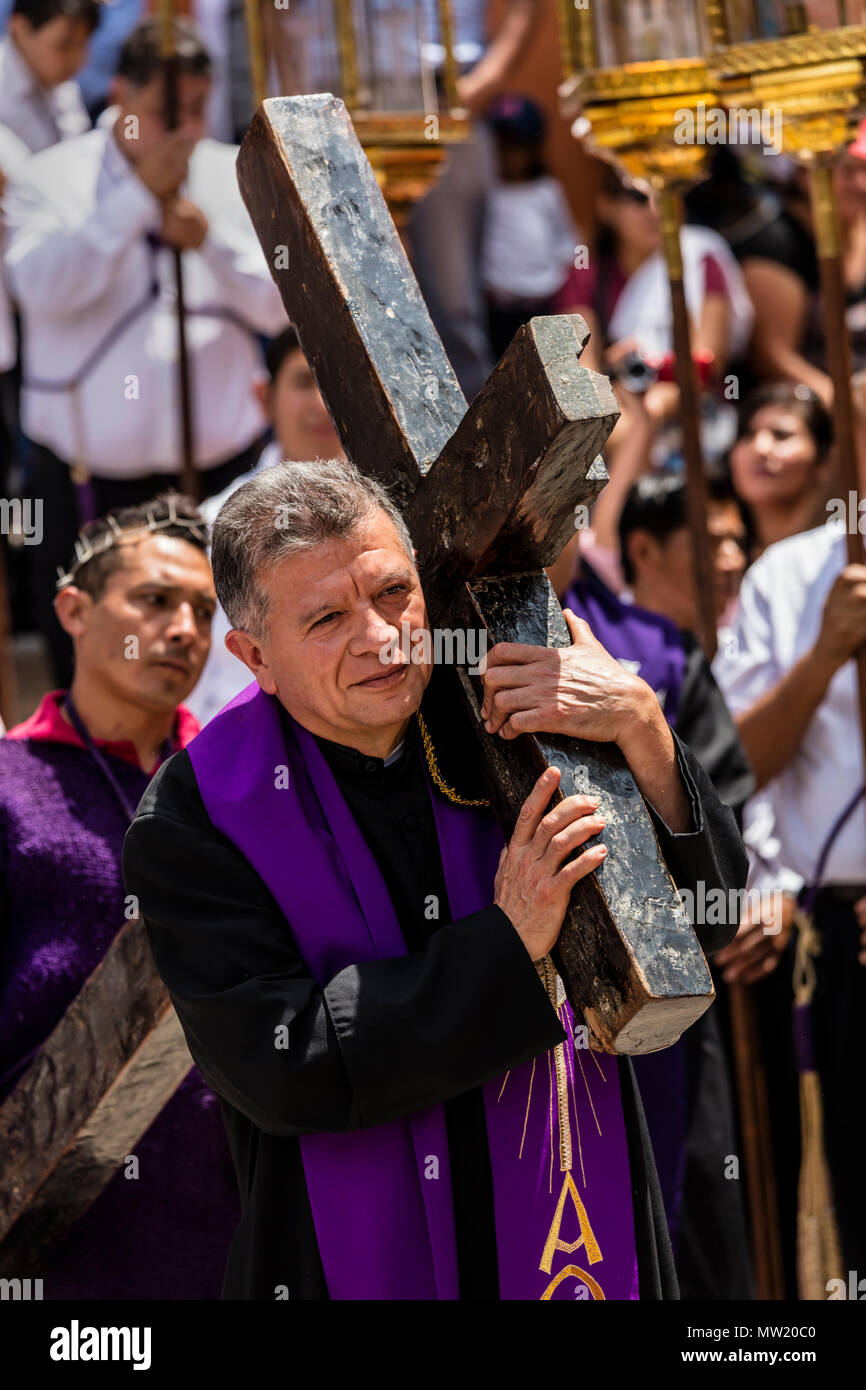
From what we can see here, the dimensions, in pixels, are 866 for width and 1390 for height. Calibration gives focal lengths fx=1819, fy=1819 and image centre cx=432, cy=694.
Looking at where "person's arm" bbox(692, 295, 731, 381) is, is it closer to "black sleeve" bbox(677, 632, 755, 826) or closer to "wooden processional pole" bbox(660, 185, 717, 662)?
"wooden processional pole" bbox(660, 185, 717, 662)

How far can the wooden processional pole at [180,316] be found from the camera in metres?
4.53

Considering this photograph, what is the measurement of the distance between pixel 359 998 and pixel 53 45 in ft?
13.6

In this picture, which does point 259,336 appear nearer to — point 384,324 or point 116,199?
point 116,199

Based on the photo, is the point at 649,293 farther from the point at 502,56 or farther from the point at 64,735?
the point at 64,735

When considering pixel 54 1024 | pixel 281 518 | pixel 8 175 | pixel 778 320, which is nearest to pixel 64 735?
pixel 54 1024

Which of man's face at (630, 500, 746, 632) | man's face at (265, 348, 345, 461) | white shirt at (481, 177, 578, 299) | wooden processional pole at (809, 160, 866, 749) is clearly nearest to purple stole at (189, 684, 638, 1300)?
wooden processional pole at (809, 160, 866, 749)

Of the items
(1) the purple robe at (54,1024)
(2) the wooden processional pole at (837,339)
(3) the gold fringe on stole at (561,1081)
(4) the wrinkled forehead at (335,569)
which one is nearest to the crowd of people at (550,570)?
(1) the purple robe at (54,1024)

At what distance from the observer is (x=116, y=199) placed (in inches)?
194

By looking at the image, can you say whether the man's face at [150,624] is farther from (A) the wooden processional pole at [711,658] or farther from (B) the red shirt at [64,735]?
(A) the wooden processional pole at [711,658]

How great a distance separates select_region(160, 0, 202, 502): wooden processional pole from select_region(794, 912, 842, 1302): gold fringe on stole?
73.8 inches

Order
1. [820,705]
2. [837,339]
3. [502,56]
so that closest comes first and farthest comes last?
[837,339], [820,705], [502,56]

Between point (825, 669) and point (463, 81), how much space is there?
3751mm

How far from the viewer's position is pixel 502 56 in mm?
6949
